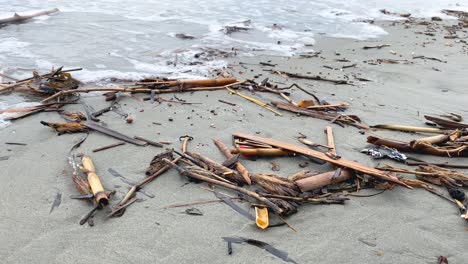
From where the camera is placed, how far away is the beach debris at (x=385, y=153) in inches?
152

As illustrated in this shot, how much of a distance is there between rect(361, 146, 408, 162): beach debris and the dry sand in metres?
0.08

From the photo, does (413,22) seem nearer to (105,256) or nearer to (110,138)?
(110,138)

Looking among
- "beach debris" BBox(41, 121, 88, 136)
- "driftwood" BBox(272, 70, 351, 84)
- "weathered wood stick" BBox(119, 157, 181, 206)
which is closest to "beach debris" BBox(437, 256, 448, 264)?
"weathered wood stick" BBox(119, 157, 181, 206)

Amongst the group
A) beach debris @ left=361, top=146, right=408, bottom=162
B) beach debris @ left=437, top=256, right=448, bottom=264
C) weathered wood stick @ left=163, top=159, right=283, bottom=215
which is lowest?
weathered wood stick @ left=163, top=159, right=283, bottom=215

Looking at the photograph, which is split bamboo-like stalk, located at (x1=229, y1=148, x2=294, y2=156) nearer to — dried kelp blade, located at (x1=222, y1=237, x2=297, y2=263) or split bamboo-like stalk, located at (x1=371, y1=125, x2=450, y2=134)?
dried kelp blade, located at (x1=222, y1=237, x2=297, y2=263)

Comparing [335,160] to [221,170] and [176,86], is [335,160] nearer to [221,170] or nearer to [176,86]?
[221,170]

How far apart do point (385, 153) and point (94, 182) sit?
2823 millimetres

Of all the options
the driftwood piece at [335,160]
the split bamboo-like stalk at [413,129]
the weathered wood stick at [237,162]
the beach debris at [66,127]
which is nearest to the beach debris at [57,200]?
the beach debris at [66,127]

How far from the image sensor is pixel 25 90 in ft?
17.7

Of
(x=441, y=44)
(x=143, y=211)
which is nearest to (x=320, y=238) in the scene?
(x=143, y=211)

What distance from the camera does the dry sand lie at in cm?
260

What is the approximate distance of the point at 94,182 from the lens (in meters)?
3.18

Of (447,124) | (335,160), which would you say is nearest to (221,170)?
(335,160)

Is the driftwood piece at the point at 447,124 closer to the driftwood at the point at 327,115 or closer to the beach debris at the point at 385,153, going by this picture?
the driftwood at the point at 327,115
